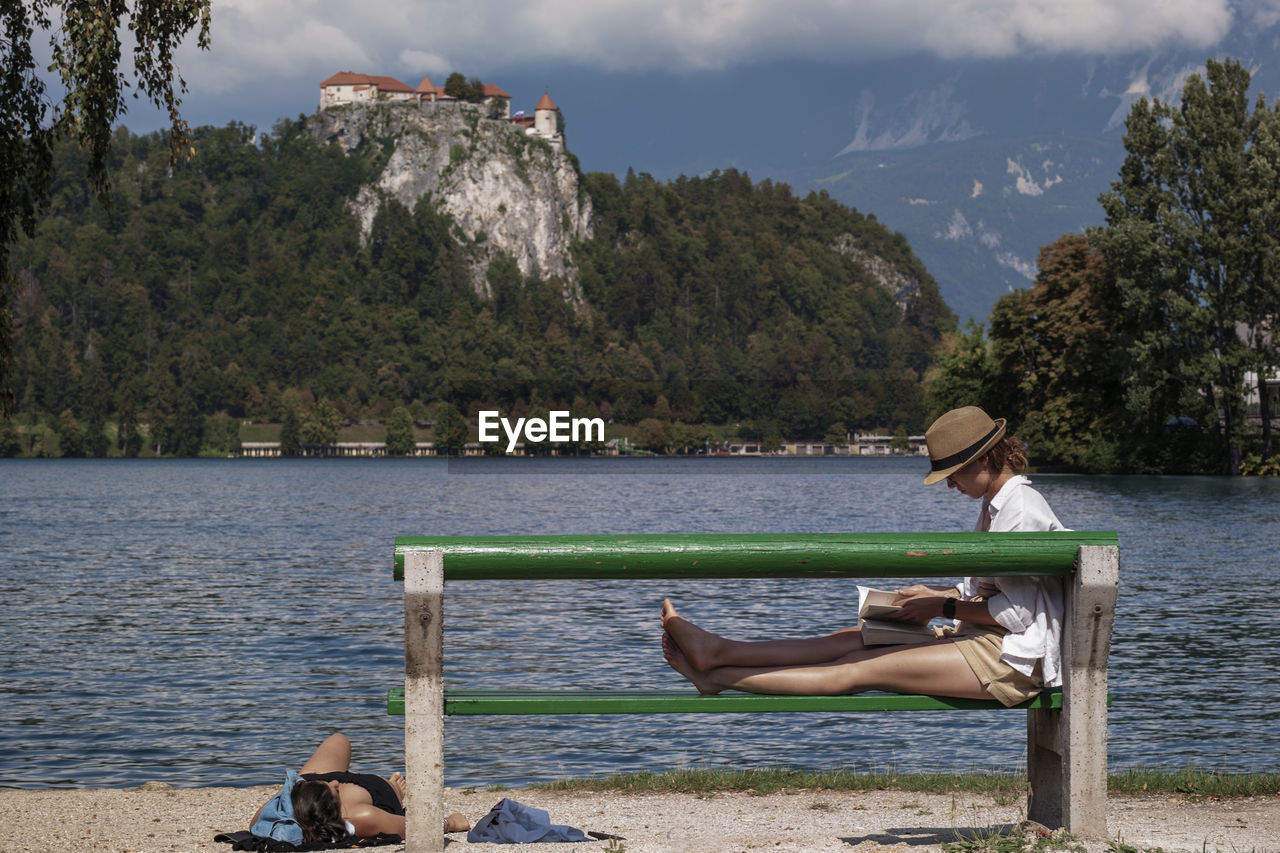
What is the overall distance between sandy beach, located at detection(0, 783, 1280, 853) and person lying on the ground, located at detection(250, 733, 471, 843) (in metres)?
0.49

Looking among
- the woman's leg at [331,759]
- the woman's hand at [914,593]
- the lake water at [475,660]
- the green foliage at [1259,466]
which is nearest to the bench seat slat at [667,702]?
the woman's hand at [914,593]

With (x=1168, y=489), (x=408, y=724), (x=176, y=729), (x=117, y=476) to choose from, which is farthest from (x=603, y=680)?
(x=117, y=476)

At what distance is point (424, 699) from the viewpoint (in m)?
5.66

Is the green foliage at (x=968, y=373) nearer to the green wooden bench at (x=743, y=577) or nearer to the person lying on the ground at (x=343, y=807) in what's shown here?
the person lying on the ground at (x=343, y=807)

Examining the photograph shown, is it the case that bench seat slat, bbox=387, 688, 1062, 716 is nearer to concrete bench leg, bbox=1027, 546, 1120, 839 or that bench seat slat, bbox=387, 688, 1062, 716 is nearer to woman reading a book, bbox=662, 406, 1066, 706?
woman reading a book, bbox=662, 406, 1066, 706

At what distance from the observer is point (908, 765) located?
11742 millimetres

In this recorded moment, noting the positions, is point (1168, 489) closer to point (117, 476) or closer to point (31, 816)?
point (31, 816)

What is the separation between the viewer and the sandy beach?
638 centimetres

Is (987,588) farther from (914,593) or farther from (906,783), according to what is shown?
(906,783)

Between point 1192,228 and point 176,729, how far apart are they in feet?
203

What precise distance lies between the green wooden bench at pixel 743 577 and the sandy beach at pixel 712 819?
474 millimetres

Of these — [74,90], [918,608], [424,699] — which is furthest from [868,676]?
[74,90]

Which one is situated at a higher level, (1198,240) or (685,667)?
(1198,240)

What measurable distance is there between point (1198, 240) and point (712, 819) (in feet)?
212
